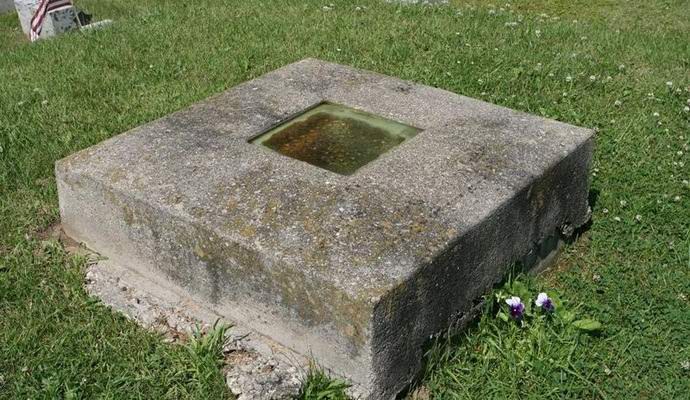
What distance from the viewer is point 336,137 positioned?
382 cm

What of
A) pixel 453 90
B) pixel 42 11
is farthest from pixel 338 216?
pixel 42 11

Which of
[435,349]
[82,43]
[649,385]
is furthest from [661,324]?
[82,43]

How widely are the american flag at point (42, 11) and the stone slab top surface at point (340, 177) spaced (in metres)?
4.85

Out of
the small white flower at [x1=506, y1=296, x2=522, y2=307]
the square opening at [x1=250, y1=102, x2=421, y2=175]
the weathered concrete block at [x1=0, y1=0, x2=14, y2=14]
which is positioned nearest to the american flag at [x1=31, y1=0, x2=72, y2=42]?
the weathered concrete block at [x1=0, y1=0, x2=14, y2=14]

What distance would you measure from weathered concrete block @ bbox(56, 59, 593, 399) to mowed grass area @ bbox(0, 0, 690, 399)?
0.22m

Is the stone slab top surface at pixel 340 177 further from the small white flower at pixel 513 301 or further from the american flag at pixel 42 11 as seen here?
the american flag at pixel 42 11

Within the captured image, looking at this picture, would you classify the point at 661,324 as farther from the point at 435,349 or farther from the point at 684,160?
the point at 684,160

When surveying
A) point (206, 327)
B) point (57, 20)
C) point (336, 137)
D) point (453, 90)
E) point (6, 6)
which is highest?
point (336, 137)

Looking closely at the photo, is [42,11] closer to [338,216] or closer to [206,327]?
[206,327]

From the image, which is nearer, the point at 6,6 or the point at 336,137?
the point at 336,137

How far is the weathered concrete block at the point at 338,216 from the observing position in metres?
2.85

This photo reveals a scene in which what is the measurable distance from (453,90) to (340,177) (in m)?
2.50

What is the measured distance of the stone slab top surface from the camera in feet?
9.69

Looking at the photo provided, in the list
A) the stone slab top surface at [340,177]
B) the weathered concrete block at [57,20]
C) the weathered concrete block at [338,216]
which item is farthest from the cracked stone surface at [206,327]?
the weathered concrete block at [57,20]
